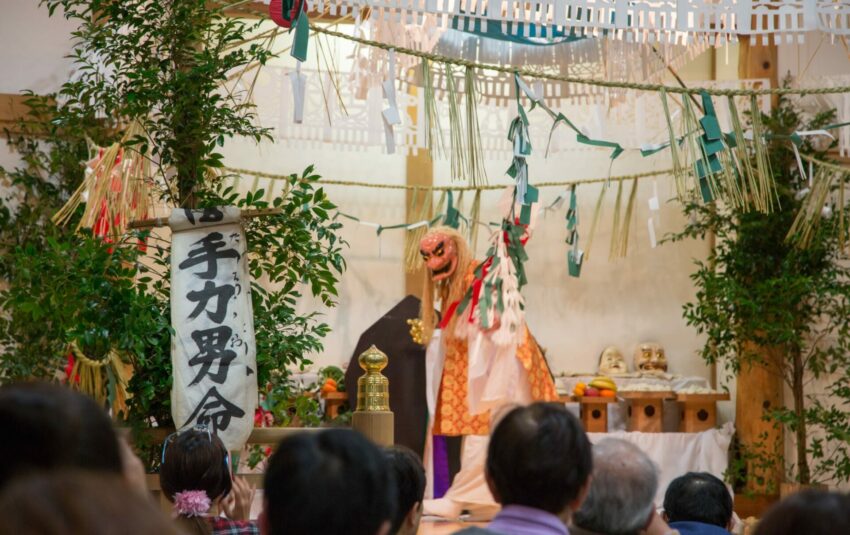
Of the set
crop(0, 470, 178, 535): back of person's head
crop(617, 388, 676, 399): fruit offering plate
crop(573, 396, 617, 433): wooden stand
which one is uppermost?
crop(0, 470, 178, 535): back of person's head

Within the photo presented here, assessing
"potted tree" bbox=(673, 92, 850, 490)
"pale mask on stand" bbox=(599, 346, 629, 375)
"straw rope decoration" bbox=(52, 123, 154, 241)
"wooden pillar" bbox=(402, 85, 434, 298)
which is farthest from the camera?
"wooden pillar" bbox=(402, 85, 434, 298)

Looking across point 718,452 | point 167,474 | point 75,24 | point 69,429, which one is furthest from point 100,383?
point 718,452

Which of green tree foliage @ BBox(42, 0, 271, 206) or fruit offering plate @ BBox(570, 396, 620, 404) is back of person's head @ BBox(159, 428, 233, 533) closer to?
green tree foliage @ BBox(42, 0, 271, 206)

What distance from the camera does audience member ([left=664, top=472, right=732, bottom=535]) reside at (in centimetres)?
271

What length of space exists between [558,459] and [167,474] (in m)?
1.08

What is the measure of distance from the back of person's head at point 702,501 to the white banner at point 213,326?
1358 mm

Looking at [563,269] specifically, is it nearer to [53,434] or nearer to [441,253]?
[441,253]

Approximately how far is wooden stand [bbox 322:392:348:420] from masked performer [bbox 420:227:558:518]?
2.70 feet

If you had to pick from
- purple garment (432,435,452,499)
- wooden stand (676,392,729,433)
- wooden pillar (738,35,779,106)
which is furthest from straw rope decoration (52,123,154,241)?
wooden pillar (738,35,779,106)

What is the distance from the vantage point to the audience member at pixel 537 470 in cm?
174

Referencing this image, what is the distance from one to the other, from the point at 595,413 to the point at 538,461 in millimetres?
5115

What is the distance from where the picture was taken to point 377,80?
6090 millimetres

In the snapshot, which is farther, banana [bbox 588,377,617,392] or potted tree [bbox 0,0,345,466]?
banana [bbox 588,377,617,392]

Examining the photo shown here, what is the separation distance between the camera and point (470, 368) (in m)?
5.82
